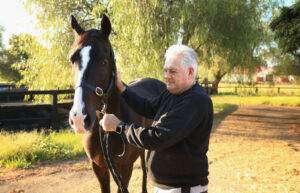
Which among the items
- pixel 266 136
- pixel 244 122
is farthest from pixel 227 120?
pixel 266 136

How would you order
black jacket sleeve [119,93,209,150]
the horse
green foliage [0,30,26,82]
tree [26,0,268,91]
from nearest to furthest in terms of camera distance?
black jacket sleeve [119,93,209,150], the horse, tree [26,0,268,91], green foliage [0,30,26,82]

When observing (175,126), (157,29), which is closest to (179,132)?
(175,126)

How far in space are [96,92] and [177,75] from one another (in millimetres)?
627

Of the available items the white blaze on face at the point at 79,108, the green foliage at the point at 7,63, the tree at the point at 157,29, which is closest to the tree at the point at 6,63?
the green foliage at the point at 7,63

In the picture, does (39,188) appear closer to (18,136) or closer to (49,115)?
(18,136)

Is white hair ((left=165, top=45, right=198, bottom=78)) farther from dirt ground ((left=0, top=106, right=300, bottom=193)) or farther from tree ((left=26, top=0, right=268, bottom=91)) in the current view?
tree ((left=26, top=0, right=268, bottom=91))

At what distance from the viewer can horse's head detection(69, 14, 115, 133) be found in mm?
1478

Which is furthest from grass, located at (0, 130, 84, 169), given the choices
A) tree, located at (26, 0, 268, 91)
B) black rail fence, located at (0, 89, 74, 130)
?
tree, located at (26, 0, 268, 91)

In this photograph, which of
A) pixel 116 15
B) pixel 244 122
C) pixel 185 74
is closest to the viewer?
pixel 185 74

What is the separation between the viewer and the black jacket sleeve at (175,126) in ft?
4.53

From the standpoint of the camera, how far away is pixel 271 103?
56.6 feet

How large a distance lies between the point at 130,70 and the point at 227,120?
6.33 meters

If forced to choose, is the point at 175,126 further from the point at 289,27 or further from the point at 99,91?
the point at 289,27

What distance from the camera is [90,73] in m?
1.64
